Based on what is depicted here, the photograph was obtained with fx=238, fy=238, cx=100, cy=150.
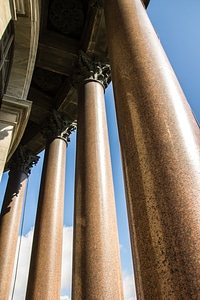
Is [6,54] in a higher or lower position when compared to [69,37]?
lower

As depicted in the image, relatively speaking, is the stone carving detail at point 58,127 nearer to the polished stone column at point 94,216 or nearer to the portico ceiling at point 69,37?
the portico ceiling at point 69,37

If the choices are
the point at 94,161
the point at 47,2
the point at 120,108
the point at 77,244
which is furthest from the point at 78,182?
the point at 47,2

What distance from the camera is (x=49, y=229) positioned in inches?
545

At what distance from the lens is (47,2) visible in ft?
54.3

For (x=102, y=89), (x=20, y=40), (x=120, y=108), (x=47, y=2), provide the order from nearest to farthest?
(x=120, y=108)
(x=20, y=40)
(x=102, y=89)
(x=47, y=2)

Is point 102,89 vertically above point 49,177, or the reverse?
point 102,89

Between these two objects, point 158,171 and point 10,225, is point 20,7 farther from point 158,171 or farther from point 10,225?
point 10,225

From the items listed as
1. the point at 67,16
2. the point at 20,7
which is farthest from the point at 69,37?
the point at 20,7

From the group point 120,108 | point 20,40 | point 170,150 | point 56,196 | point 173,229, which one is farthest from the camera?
point 56,196

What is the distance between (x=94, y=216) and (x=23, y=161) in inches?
648

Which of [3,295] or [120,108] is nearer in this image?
[120,108]

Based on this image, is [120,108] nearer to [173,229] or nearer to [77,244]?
[173,229]

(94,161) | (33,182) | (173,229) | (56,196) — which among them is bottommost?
(173,229)

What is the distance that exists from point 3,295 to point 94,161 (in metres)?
12.8
